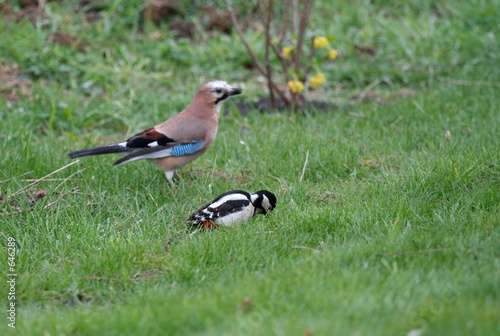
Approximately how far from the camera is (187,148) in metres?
5.64

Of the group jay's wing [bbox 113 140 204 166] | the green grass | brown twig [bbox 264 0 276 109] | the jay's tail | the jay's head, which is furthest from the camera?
brown twig [bbox 264 0 276 109]

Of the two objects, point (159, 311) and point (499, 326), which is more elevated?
point (499, 326)

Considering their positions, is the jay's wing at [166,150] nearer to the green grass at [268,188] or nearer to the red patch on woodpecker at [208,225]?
the green grass at [268,188]

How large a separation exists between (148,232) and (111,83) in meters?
4.52

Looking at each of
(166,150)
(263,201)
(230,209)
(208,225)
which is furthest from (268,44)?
(208,225)

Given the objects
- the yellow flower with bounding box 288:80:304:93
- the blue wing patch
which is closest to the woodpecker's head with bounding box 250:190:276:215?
the blue wing patch

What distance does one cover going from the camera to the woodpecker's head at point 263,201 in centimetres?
474

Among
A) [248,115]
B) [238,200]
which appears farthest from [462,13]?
[238,200]

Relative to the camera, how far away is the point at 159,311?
3273 mm

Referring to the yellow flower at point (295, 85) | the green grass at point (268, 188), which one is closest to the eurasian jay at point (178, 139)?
the green grass at point (268, 188)

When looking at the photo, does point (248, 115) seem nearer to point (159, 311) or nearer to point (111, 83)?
point (111, 83)

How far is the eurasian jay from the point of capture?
554 centimetres

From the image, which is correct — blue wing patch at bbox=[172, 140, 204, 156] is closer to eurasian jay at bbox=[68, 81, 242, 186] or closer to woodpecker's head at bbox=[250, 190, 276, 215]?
eurasian jay at bbox=[68, 81, 242, 186]

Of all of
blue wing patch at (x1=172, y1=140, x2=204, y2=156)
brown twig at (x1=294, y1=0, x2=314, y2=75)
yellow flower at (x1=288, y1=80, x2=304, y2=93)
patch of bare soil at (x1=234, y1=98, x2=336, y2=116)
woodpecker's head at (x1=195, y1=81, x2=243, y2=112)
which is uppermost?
brown twig at (x1=294, y1=0, x2=314, y2=75)
